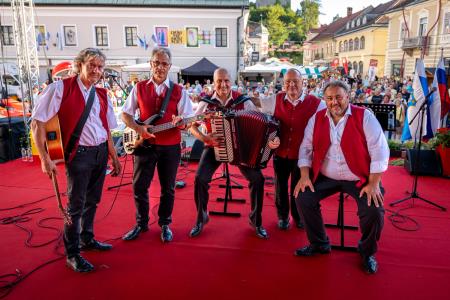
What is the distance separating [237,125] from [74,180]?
1.54 metres

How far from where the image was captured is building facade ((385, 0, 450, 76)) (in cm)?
2367

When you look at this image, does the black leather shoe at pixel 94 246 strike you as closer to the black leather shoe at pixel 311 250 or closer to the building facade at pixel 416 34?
the black leather shoe at pixel 311 250

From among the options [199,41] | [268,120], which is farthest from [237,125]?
[199,41]

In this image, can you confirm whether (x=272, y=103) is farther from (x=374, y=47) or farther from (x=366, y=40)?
(x=366, y=40)

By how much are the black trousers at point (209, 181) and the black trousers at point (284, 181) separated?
0.84 feet

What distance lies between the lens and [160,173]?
11.6 feet

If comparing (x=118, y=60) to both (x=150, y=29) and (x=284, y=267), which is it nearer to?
(x=150, y=29)

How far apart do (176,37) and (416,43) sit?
17743 millimetres

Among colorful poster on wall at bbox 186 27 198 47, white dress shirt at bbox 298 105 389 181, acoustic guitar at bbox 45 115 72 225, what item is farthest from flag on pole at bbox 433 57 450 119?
colorful poster on wall at bbox 186 27 198 47

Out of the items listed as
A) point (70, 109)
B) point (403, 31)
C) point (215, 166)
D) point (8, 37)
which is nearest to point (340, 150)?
point (215, 166)

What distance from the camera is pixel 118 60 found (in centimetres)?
2325

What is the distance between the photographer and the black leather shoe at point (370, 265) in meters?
2.98

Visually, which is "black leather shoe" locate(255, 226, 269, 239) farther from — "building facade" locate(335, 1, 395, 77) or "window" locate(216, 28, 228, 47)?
"building facade" locate(335, 1, 395, 77)

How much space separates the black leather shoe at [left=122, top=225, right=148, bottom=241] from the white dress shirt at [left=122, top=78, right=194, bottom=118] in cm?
120
